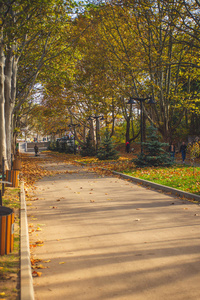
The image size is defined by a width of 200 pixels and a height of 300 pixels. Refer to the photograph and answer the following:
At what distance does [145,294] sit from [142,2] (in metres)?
13.5

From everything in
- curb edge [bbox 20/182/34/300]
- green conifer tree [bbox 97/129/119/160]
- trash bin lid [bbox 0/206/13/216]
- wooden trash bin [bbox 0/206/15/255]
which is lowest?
curb edge [bbox 20/182/34/300]

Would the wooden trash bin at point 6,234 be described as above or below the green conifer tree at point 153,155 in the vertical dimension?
below

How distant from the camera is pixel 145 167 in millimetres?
19188

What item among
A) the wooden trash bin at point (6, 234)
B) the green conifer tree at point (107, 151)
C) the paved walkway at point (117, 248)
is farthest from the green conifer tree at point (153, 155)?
the wooden trash bin at point (6, 234)

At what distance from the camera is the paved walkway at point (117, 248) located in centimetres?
407

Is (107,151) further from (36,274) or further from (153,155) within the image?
(36,274)

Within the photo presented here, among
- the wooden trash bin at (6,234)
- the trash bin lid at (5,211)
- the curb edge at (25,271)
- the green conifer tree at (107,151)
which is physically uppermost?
the green conifer tree at (107,151)

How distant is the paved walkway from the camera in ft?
13.3

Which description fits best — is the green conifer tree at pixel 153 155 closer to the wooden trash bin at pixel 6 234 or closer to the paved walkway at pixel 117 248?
the paved walkway at pixel 117 248

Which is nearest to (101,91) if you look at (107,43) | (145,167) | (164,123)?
(107,43)

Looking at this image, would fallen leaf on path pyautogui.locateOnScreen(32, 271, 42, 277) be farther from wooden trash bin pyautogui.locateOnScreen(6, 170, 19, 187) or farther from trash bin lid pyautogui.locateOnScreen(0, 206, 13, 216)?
wooden trash bin pyautogui.locateOnScreen(6, 170, 19, 187)

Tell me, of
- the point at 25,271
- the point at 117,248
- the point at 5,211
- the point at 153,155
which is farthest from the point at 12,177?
the point at 153,155

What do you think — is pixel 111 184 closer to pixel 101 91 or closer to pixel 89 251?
pixel 89 251

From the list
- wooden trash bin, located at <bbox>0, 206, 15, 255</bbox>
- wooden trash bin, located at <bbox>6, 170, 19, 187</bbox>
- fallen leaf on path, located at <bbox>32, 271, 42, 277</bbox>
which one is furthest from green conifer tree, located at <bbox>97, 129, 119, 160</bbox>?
fallen leaf on path, located at <bbox>32, 271, 42, 277</bbox>
